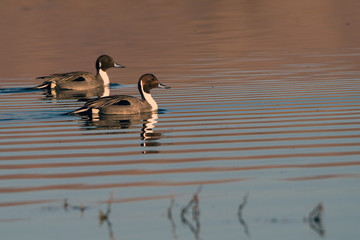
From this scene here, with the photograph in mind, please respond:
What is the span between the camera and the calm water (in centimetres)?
819

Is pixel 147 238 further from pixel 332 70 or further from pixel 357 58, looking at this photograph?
pixel 357 58

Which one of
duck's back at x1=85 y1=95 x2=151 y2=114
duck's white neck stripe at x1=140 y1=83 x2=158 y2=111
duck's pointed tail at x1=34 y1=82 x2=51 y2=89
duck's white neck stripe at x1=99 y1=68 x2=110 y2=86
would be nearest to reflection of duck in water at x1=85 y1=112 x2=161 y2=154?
duck's back at x1=85 y1=95 x2=151 y2=114

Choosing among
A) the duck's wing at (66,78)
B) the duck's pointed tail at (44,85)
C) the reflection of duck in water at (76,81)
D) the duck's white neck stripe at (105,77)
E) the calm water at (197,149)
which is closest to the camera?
the calm water at (197,149)

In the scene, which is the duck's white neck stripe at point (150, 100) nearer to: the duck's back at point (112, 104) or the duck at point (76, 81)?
the duck's back at point (112, 104)

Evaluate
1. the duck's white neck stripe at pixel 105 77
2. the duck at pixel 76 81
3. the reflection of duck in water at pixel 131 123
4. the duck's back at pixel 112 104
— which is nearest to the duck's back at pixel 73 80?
the duck at pixel 76 81

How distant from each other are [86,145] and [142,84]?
5816 millimetres

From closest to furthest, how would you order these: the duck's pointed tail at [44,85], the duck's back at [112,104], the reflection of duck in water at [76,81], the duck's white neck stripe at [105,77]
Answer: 1. the duck's back at [112,104]
2. the duck's pointed tail at [44,85]
3. the reflection of duck in water at [76,81]
4. the duck's white neck stripe at [105,77]

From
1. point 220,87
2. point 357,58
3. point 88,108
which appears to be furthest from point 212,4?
point 88,108

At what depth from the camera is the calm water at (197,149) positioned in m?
8.19

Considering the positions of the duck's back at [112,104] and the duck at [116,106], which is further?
the duck's back at [112,104]

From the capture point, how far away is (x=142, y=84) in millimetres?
18812

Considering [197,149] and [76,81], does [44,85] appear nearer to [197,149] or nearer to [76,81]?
[76,81]

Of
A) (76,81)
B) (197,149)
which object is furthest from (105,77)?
(197,149)

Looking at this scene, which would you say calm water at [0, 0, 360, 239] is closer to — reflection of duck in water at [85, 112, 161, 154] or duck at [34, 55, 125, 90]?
reflection of duck in water at [85, 112, 161, 154]
